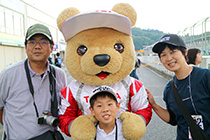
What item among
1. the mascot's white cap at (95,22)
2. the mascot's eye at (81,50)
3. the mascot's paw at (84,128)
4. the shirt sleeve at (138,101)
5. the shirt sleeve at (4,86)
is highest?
the mascot's white cap at (95,22)

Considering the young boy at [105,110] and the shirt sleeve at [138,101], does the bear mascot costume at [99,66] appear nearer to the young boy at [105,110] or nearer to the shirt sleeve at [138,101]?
the shirt sleeve at [138,101]

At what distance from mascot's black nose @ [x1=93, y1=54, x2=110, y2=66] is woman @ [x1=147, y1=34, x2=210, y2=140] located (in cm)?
72

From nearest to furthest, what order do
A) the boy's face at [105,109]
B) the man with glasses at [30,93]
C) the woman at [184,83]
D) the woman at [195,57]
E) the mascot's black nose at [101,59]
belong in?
the boy's face at [105,109] < the mascot's black nose at [101,59] < the woman at [184,83] < the man with glasses at [30,93] < the woman at [195,57]

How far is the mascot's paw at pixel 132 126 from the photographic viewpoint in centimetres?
174

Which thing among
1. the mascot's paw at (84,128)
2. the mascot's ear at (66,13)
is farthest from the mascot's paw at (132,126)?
the mascot's ear at (66,13)

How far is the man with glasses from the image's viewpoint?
6.54ft

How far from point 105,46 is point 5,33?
773 inches

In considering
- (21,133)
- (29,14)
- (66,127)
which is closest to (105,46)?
(66,127)

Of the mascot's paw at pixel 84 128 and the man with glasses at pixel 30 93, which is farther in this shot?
the man with glasses at pixel 30 93

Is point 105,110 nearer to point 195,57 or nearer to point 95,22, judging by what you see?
point 95,22

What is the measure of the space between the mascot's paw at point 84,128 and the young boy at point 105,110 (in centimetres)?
10

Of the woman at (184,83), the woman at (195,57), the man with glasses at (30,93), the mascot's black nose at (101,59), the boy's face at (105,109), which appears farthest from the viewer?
the woman at (195,57)

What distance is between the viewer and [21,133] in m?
1.98

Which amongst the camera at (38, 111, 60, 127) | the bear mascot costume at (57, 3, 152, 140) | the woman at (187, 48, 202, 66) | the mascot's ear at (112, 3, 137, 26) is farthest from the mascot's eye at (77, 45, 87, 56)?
the woman at (187, 48, 202, 66)
